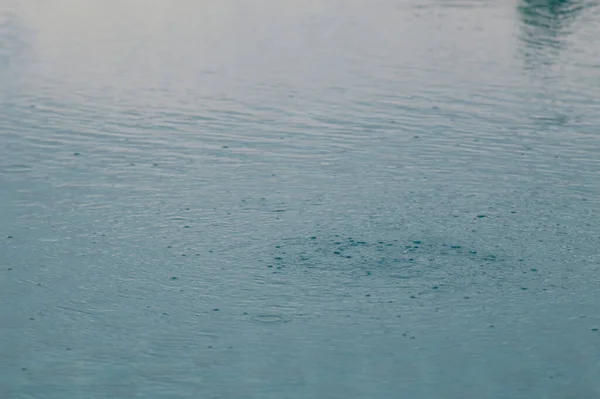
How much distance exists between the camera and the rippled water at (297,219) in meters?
15.6

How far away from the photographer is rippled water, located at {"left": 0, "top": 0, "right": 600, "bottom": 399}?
15.6m

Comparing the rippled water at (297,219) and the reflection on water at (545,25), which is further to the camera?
the reflection on water at (545,25)

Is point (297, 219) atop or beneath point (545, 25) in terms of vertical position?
beneath

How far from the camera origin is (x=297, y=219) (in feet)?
66.1

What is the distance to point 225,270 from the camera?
59.5 feet

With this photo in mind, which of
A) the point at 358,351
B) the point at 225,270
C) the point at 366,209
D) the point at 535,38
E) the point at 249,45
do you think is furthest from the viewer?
the point at 535,38

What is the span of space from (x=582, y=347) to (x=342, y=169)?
26.5 ft

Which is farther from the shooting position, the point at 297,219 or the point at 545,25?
the point at 545,25

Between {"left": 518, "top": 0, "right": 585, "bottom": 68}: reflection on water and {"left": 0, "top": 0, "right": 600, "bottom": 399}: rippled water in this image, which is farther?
{"left": 518, "top": 0, "right": 585, "bottom": 68}: reflection on water

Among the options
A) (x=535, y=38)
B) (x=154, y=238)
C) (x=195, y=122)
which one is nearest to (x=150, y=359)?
(x=154, y=238)

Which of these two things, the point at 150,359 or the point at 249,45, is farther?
the point at 249,45

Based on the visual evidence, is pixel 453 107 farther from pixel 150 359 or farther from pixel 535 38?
pixel 150 359

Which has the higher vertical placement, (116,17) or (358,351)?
(116,17)

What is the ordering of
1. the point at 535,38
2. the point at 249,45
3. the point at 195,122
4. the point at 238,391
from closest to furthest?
1. the point at 238,391
2. the point at 195,122
3. the point at 249,45
4. the point at 535,38
